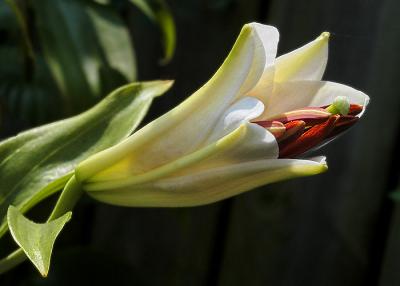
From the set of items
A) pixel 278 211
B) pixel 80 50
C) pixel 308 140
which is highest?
pixel 308 140

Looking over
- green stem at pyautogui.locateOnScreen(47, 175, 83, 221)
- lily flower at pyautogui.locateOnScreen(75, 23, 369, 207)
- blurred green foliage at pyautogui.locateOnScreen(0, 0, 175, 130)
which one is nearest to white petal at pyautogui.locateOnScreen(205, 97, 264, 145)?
lily flower at pyautogui.locateOnScreen(75, 23, 369, 207)

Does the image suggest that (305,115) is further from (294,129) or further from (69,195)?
(69,195)

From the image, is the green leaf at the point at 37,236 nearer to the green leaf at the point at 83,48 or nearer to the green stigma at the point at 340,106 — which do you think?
the green stigma at the point at 340,106

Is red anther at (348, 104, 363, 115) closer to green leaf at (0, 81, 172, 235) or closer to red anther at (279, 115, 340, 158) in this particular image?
red anther at (279, 115, 340, 158)

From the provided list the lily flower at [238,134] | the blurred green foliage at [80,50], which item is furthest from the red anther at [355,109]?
the blurred green foliage at [80,50]

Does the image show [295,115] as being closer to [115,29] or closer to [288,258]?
[115,29]

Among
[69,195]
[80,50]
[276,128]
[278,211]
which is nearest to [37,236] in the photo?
[69,195]

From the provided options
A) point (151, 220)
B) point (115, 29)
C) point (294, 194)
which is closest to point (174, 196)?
point (115, 29)
